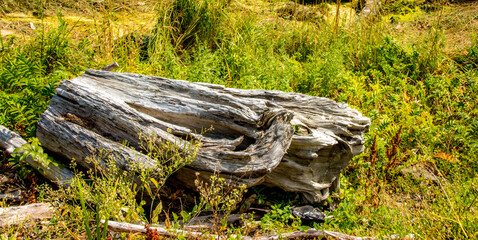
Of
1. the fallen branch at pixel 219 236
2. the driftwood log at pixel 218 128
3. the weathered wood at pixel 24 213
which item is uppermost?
the driftwood log at pixel 218 128

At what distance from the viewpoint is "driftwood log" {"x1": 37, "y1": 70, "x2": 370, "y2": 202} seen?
324cm

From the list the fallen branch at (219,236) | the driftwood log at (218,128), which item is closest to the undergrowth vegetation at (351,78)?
the fallen branch at (219,236)

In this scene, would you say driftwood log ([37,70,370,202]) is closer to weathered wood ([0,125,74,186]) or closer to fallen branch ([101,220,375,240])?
weathered wood ([0,125,74,186])

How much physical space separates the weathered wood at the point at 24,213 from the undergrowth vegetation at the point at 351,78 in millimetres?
407

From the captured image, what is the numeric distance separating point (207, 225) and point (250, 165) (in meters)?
0.69

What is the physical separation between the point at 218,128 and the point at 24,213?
195 cm

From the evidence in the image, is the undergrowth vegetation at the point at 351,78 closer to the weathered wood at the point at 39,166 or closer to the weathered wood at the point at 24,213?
the weathered wood at the point at 39,166

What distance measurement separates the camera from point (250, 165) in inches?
126

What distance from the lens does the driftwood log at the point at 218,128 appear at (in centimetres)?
324

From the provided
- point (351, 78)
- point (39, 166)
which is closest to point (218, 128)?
point (39, 166)

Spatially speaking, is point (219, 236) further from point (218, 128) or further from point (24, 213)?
point (24, 213)

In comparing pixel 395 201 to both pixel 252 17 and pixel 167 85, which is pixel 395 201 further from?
pixel 252 17

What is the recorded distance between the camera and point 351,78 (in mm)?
5566

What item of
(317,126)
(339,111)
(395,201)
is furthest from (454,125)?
(317,126)
